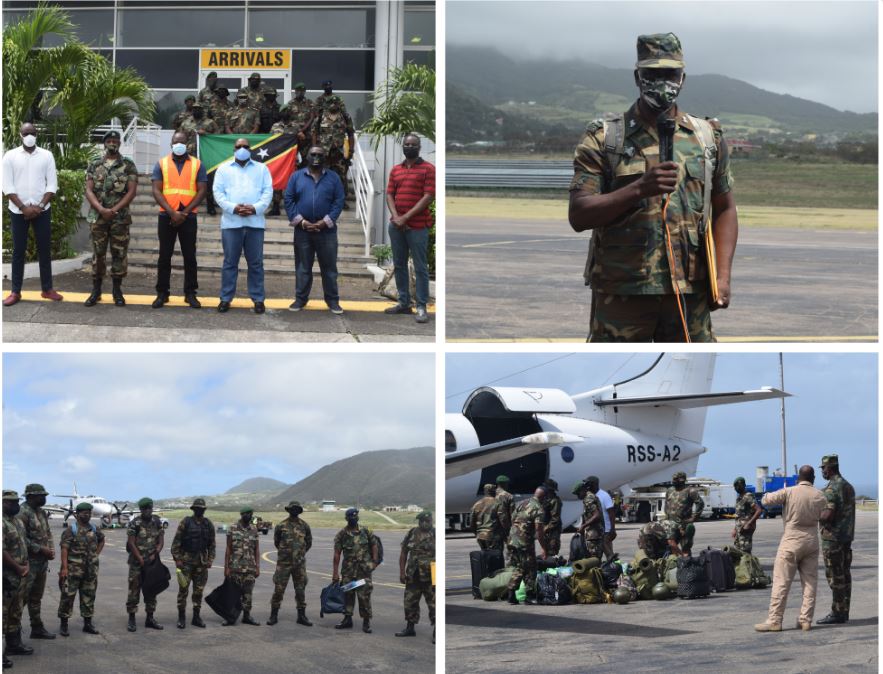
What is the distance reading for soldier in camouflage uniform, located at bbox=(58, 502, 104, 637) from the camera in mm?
8750

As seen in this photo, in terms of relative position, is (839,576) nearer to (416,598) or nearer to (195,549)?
(416,598)

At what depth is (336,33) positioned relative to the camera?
49.3 feet

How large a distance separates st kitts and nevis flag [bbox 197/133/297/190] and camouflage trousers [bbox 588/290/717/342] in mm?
7754

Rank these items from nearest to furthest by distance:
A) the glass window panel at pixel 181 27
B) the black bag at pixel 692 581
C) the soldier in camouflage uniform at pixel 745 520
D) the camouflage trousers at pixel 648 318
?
the camouflage trousers at pixel 648 318 → the black bag at pixel 692 581 → the soldier in camouflage uniform at pixel 745 520 → the glass window panel at pixel 181 27

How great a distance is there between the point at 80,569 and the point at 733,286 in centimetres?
998

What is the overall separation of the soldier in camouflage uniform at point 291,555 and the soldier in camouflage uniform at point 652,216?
199 inches

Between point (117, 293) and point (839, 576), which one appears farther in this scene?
point (117, 293)

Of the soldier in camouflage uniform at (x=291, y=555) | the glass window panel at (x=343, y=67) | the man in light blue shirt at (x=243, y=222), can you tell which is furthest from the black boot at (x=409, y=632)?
the glass window panel at (x=343, y=67)

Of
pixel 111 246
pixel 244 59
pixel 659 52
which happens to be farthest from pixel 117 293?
pixel 244 59

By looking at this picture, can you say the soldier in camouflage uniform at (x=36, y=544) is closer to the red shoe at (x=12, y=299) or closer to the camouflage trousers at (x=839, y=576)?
the red shoe at (x=12, y=299)

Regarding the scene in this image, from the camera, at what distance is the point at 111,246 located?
9055mm

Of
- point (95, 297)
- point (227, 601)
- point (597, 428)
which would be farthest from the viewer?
point (597, 428)

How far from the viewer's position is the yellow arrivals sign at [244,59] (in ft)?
51.8

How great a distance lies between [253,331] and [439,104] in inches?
115
